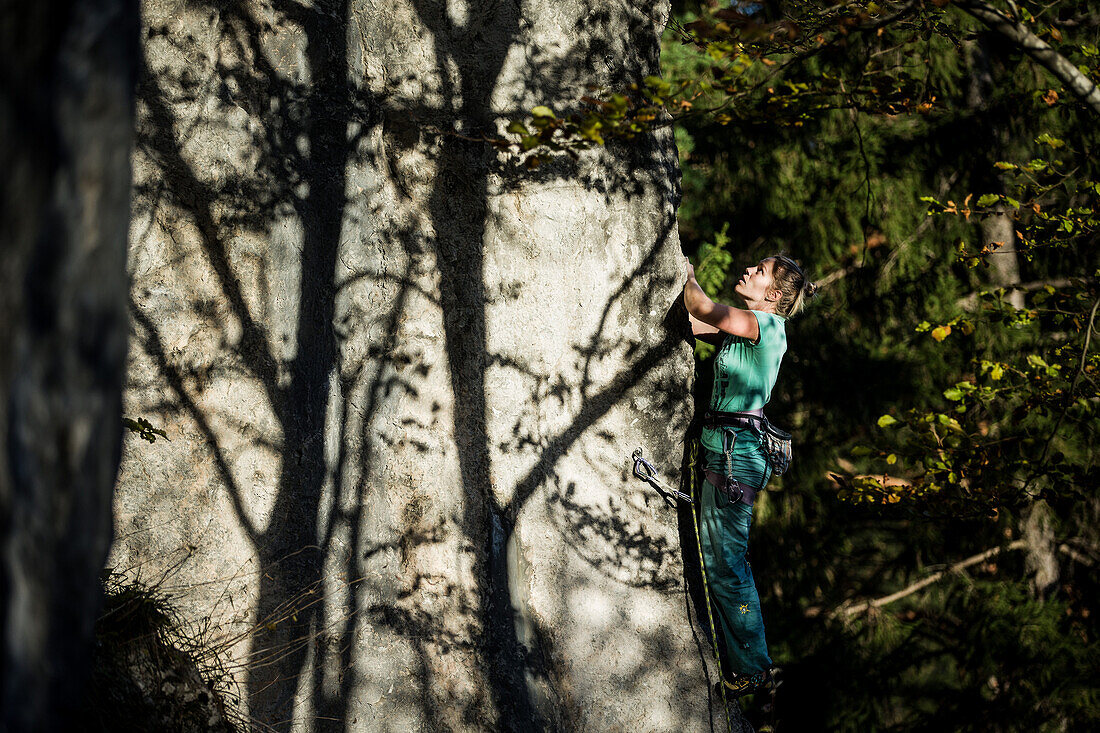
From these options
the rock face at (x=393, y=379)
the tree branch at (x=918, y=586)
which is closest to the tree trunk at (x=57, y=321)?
the rock face at (x=393, y=379)

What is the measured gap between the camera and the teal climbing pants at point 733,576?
3520 millimetres

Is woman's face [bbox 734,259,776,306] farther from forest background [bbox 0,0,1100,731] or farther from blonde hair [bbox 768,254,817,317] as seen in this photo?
forest background [bbox 0,0,1100,731]

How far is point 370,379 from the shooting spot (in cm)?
320

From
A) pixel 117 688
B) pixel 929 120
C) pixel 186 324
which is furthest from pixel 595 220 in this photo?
pixel 929 120

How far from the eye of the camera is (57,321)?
984mm

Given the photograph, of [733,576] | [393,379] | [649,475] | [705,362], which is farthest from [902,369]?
[393,379]

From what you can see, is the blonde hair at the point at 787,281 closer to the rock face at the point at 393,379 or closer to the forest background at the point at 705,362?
the forest background at the point at 705,362

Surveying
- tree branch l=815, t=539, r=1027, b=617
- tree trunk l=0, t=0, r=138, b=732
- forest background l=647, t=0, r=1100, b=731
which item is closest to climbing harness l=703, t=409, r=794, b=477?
tree trunk l=0, t=0, r=138, b=732

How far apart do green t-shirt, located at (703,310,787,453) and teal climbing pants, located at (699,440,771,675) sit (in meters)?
0.27

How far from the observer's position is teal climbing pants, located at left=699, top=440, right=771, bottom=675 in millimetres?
3520

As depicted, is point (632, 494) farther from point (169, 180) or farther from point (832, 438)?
point (832, 438)

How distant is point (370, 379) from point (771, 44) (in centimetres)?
209

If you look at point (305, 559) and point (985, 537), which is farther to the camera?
point (985, 537)

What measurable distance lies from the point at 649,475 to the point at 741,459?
17.5 inches
